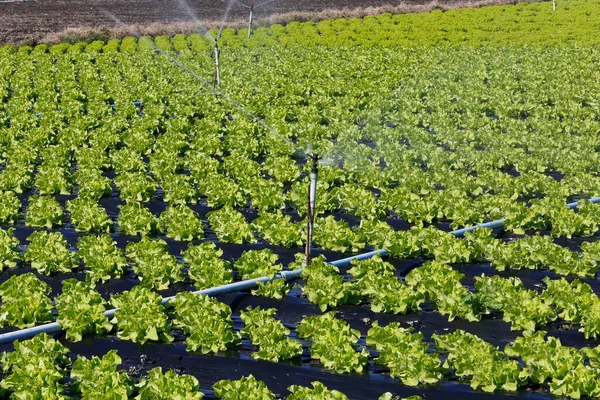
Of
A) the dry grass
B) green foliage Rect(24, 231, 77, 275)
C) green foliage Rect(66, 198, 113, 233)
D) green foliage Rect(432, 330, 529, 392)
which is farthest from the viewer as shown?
the dry grass

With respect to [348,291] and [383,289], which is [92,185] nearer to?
[348,291]

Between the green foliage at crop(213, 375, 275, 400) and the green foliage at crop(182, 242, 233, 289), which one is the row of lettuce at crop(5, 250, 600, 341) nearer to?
the green foliage at crop(182, 242, 233, 289)

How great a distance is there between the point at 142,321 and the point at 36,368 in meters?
1.40

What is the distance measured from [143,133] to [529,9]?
3368cm

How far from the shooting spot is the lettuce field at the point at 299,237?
8086mm

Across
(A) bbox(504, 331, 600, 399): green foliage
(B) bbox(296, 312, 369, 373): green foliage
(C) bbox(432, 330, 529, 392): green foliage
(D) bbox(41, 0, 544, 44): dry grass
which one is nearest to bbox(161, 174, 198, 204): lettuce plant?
(B) bbox(296, 312, 369, 373): green foliage

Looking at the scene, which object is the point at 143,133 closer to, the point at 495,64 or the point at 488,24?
the point at 495,64

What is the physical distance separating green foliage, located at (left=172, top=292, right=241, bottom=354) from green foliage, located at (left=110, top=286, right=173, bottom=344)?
8.3 inches

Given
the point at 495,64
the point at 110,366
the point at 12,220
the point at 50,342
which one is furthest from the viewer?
the point at 495,64

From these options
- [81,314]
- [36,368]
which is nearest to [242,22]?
[81,314]

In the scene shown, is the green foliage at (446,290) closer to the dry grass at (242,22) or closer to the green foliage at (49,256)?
the green foliage at (49,256)

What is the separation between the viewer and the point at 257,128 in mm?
18625

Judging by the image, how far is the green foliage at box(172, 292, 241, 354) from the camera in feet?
28.2

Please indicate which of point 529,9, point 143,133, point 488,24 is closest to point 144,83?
point 143,133
